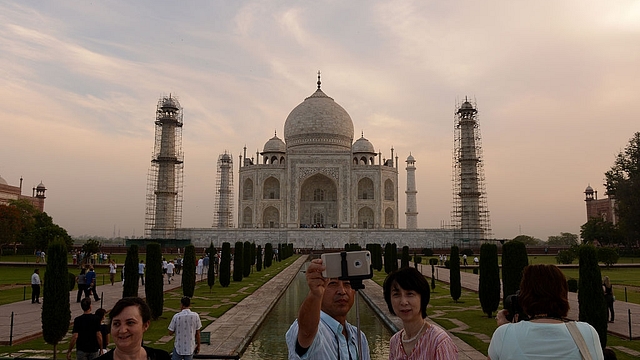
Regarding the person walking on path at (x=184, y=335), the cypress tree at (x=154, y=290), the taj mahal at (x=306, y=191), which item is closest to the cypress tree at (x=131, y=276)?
the cypress tree at (x=154, y=290)

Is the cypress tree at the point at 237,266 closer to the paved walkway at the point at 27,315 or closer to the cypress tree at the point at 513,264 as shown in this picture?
the paved walkway at the point at 27,315

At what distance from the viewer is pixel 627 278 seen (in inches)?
712

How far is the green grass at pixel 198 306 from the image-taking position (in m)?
7.28

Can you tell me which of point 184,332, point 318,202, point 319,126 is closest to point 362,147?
point 319,126

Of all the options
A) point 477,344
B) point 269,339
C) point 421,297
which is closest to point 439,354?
point 421,297

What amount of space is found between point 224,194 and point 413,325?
4914 centimetres

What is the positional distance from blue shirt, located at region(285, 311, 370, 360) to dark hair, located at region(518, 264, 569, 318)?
2.42ft

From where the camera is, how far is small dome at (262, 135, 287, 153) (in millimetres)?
47162

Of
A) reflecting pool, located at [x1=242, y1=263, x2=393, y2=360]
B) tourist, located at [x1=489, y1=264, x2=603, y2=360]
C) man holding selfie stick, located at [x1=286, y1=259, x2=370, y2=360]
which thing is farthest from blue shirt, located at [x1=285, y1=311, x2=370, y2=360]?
reflecting pool, located at [x1=242, y1=263, x2=393, y2=360]

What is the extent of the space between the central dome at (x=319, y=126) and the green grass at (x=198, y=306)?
88.4 ft

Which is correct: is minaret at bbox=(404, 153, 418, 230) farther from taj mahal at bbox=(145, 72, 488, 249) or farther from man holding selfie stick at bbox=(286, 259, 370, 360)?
man holding selfie stick at bbox=(286, 259, 370, 360)

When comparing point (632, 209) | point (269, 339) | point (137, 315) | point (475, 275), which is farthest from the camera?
point (632, 209)

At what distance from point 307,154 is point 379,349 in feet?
114

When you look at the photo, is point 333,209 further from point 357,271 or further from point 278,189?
point 357,271
